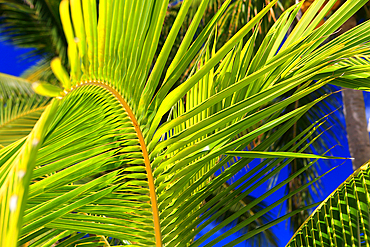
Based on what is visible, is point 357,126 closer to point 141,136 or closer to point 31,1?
point 141,136

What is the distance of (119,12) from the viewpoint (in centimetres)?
36

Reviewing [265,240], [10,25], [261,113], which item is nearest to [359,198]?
[261,113]

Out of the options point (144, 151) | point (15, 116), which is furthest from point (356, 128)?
point (15, 116)

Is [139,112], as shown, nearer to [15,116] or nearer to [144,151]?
[144,151]

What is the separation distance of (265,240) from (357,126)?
9.51ft

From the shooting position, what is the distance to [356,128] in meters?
1.79

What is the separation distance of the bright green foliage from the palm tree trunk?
140 centimetres

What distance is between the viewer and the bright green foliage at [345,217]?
39 centimetres

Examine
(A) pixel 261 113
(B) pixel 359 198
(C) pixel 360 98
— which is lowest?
(B) pixel 359 198

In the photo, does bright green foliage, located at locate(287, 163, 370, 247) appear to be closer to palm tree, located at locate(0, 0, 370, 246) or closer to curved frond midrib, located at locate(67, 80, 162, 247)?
palm tree, located at locate(0, 0, 370, 246)

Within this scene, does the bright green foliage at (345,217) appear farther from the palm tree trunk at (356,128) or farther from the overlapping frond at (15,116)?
the overlapping frond at (15,116)

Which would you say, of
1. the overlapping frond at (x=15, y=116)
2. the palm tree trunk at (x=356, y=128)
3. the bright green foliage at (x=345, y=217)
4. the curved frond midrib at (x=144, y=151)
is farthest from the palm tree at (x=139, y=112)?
the overlapping frond at (x=15, y=116)

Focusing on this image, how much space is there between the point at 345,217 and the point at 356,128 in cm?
162

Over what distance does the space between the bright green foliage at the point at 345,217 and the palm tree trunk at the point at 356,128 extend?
1396mm
